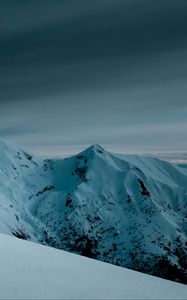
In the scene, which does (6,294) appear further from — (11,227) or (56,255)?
(11,227)

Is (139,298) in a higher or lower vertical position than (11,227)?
higher

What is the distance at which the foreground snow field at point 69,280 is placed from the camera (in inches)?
337

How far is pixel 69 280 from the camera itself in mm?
9633

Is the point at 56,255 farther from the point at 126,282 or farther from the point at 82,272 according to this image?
the point at 126,282

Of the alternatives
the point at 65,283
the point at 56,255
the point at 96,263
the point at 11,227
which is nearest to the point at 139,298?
the point at 65,283

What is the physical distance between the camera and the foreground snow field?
28.1ft

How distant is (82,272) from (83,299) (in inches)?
92.3

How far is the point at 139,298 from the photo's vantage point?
8602mm

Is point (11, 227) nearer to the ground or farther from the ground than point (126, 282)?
nearer to the ground

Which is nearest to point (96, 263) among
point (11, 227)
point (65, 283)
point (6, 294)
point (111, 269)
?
point (111, 269)

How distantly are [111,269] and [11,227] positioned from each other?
186234mm

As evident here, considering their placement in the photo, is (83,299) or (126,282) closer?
(83,299)

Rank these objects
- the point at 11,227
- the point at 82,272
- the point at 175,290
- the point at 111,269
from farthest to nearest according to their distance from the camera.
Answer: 1. the point at 11,227
2. the point at 111,269
3. the point at 82,272
4. the point at 175,290

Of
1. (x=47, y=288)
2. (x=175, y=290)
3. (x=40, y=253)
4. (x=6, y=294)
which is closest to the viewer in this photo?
(x=6, y=294)
